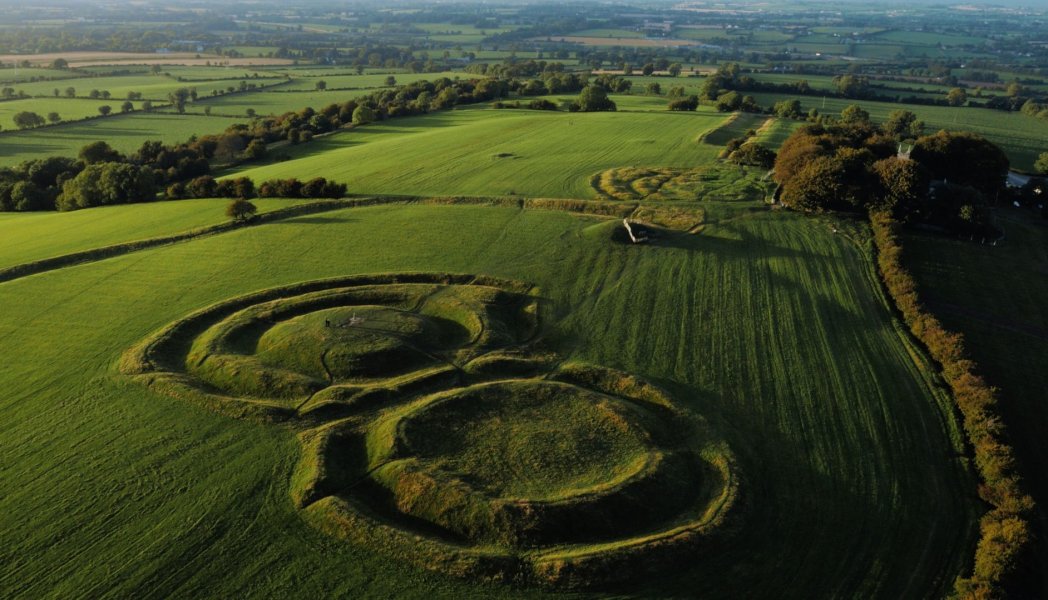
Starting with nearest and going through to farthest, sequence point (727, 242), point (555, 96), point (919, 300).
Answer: point (919, 300) < point (727, 242) < point (555, 96)

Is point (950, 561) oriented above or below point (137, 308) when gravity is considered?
below

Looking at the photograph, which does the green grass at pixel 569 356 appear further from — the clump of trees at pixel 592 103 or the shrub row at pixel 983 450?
the clump of trees at pixel 592 103

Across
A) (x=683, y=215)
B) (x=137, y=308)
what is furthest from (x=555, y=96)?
(x=137, y=308)

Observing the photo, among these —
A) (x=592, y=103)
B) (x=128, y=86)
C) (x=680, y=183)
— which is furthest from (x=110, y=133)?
(x=680, y=183)

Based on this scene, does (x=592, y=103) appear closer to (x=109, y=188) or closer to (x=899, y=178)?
(x=899, y=178)

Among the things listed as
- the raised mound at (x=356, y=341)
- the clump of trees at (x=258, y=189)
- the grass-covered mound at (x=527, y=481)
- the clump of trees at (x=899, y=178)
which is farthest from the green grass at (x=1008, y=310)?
the clump of trees at (x=258, y=189)

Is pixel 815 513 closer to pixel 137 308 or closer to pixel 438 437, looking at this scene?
pixel 438 437

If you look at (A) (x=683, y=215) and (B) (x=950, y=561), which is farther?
(A) (x=683, y=215)
